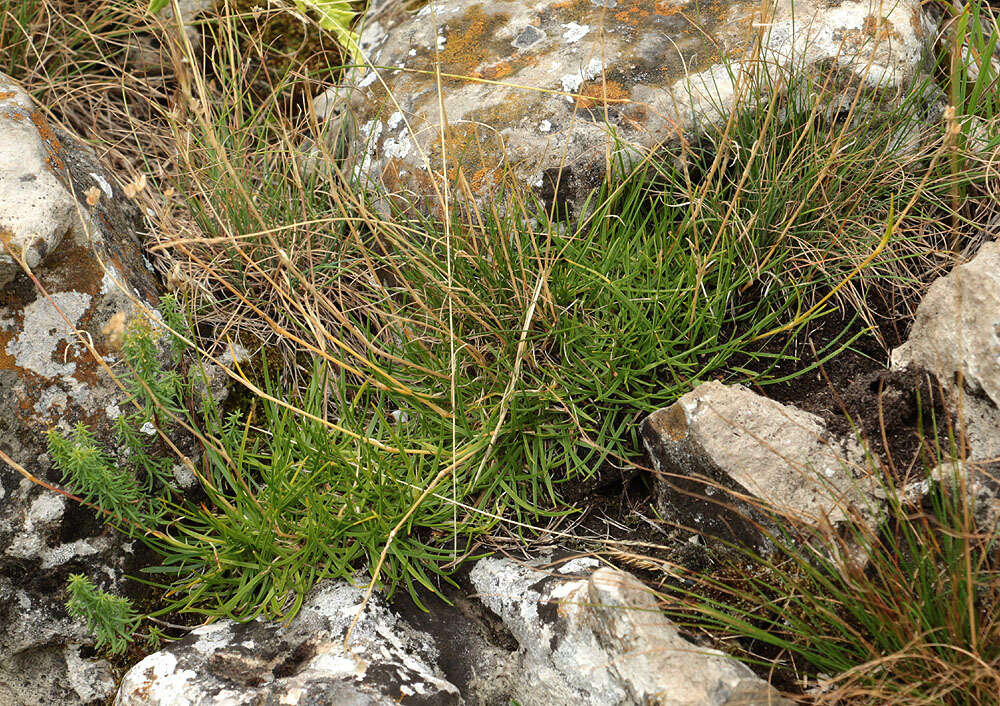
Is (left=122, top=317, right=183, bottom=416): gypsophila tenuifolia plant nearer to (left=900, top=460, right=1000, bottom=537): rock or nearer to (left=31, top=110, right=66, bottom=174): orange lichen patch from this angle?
(left=31, top=110, right=66, bottom=174): orange lichen patch

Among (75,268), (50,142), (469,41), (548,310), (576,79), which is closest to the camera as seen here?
(75,268)

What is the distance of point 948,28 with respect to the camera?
318 cm

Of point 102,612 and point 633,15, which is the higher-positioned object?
point 633,15

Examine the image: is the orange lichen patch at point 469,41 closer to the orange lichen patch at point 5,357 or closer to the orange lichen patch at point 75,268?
the orange lichen patch at point 75,268

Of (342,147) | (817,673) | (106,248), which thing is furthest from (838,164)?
(106,248)

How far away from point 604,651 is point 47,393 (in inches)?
72.8

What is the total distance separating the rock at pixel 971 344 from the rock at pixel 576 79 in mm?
914

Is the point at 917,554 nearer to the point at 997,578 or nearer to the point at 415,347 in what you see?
the point at 997,578

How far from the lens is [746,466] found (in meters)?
2.19

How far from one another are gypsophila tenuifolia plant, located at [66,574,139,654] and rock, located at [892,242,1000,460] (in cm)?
234

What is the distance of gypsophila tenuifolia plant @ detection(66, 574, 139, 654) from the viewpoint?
85.4 inches

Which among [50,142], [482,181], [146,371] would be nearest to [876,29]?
[482,181]

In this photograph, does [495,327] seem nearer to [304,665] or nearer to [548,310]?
[548,310]

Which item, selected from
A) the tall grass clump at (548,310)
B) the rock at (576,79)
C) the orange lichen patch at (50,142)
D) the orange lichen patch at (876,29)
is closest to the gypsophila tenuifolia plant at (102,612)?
the tall grass clump at (548,310)
